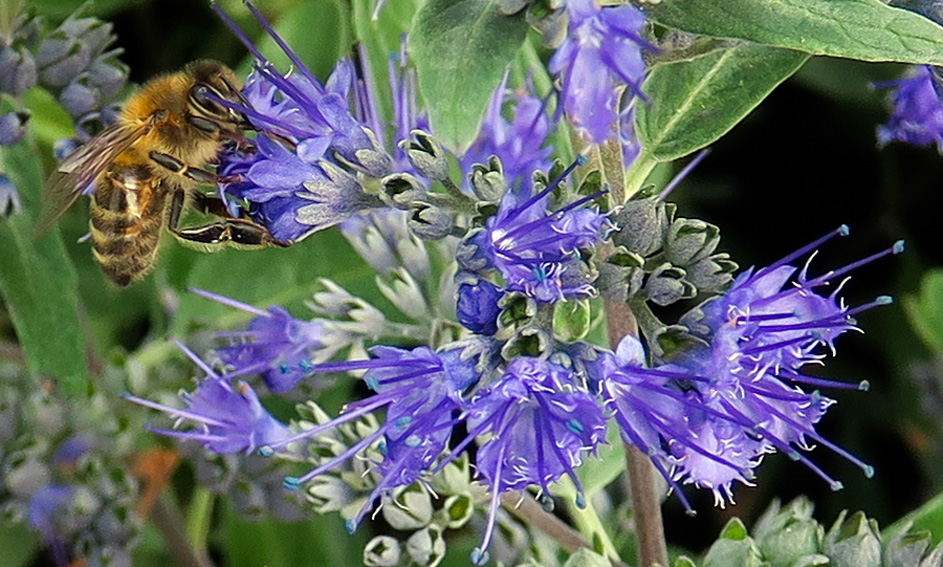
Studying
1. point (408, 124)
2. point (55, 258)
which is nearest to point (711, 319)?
point (408, 124)

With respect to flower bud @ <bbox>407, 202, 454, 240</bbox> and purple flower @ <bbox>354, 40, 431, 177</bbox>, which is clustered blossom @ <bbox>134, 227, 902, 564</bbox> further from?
purple flower @ <bbox>354, 40, 431, 177</bbox>

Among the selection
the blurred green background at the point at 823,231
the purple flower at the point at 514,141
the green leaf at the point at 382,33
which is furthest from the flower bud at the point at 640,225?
the blurred green background at the point at 823,231

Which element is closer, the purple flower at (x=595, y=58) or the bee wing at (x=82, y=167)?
the purple flower at (x=595, y=58)

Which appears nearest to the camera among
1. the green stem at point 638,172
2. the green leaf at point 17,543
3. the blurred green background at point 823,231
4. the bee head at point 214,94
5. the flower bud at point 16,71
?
the green stem at point 638,172

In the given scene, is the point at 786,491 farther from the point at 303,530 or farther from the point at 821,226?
the point at 303,530

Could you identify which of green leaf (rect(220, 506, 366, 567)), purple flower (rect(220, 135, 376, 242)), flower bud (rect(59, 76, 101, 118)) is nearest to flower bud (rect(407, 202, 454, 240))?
purple flower (rect(220, 135, 376, 242))

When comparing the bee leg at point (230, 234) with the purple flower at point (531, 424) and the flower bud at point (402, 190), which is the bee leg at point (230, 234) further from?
the purple flower at point (531, 424)

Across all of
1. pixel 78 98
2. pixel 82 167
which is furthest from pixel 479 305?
pixel 78 98
